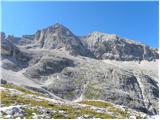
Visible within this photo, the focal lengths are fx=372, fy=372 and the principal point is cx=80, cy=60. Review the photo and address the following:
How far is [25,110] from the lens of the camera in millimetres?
43594

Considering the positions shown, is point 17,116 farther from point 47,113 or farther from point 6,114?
point 47,113

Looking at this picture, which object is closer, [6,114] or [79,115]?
[6,114]

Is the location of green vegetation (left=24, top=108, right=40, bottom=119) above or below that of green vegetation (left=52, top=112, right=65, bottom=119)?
above

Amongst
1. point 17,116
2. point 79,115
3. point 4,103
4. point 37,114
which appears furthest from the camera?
point 4,103

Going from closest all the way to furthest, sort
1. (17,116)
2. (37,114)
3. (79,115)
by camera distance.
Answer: (17,116) → (37,114) → (79,115)

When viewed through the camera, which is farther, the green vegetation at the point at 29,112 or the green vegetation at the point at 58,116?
the green vegetation at the point at 58,116

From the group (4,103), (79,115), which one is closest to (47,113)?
(79,115)

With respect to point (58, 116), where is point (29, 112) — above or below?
above

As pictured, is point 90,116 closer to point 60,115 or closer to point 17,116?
point 60,115

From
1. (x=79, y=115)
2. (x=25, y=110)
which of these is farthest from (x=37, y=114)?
(x=79, y=115)

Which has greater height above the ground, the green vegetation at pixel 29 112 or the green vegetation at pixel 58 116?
the green vegetation at pixel 29 112

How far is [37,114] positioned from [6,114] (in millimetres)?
4139

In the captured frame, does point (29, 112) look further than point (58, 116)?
No

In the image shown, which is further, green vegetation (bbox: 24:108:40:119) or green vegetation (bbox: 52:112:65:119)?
green vegetation (bbox: 52:112:65:119)
